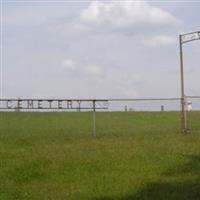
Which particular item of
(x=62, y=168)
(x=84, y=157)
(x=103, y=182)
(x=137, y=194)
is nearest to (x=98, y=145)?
(x=84, y=157)

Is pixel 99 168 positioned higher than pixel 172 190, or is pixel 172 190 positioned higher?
pixel 99 168

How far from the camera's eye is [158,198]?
11.0 m

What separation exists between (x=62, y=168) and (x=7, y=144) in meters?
6.27

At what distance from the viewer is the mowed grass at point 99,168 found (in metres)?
11.6

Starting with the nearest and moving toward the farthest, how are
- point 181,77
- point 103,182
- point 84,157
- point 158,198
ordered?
1. point 158,198
2. point 103,182
3. point 84,157
4. point 181,77

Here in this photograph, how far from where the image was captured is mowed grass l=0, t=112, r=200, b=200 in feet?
38.0

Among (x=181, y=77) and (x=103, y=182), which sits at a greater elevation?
(x=181, y=77)

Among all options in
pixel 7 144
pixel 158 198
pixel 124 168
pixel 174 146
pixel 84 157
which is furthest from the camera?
pixel 7 144

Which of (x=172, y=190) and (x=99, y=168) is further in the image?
(x=99, y=168)

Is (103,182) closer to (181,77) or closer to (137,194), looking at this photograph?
(137,194)

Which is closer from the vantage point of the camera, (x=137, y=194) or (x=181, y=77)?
(x=137, y=194)

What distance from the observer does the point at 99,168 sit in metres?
14.6

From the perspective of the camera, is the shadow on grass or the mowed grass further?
the mowed grass

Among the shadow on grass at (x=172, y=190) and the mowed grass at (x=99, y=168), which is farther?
the mowed grass at (x=99, y=168)
